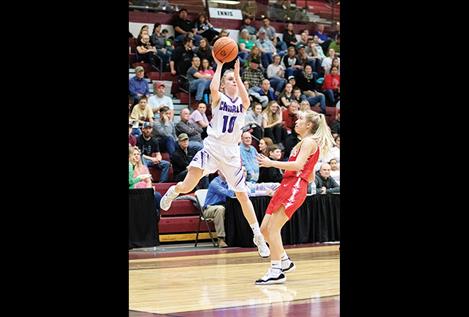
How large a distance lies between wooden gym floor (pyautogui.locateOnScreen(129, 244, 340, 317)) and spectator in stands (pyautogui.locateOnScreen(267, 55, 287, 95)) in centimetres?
548

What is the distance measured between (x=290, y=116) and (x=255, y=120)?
3.67 ft

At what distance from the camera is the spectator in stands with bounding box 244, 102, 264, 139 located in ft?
48.5

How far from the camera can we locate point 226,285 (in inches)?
331

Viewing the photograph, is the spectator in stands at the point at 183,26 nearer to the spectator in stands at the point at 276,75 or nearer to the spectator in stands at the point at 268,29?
the spectator in stands at the point at 276,75

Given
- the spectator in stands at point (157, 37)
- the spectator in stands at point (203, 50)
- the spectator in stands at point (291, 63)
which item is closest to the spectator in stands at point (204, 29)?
the spectator in stands at point (203, 50)

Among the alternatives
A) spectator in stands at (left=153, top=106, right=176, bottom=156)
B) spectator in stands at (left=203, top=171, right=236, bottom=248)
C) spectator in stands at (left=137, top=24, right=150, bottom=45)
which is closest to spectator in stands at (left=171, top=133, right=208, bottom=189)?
spectator in stands at (left=153, top=106, right=176, bottom=156)

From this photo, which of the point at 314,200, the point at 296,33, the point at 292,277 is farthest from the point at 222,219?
the point at 296,33

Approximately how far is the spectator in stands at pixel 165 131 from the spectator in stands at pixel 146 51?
237 cm

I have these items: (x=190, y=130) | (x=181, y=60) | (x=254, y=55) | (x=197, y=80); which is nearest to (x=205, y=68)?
(x=197, y=80)
